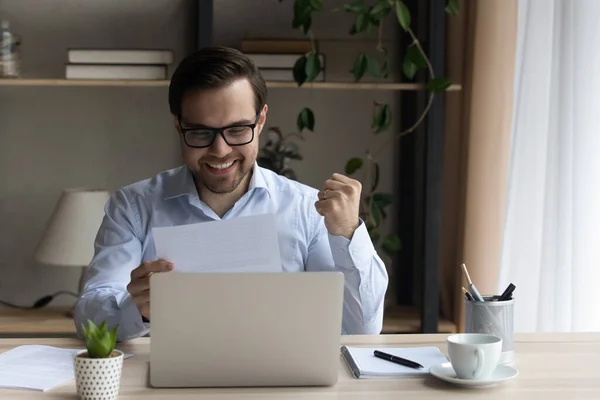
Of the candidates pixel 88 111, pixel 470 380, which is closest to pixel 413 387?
pixel 470 380

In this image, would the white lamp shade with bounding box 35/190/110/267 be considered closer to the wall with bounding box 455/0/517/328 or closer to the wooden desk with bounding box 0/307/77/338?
the wooden desk with bounding box 0/307/77/338

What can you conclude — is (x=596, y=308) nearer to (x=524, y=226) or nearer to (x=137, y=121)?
(x=524, y=226)

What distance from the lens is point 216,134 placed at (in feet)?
6.63

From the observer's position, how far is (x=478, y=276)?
3012 millimetres

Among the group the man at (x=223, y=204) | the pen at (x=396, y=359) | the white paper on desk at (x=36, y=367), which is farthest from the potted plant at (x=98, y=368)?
the pen at (x=396, y=359)

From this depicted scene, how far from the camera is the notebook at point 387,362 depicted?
1.60 metres

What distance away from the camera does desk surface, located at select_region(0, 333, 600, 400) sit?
1.48 m

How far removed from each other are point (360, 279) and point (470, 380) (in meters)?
0.53

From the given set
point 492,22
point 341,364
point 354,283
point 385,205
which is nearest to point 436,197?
point 385,205

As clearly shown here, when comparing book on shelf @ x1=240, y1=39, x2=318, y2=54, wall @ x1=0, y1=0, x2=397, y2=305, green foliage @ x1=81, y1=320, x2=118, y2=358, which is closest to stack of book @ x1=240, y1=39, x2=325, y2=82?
book on shelf @ x1=240, y1=39, x2=318, y2=54

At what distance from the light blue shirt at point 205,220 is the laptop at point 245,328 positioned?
367 mm

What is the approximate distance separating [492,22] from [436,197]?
621 millimetres

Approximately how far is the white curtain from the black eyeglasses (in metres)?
1.13

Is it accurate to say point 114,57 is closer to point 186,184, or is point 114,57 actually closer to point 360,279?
point 186,184
